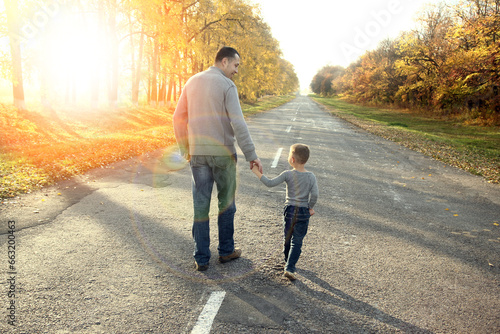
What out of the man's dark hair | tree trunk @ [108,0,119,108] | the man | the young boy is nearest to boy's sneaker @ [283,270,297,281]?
the young boy

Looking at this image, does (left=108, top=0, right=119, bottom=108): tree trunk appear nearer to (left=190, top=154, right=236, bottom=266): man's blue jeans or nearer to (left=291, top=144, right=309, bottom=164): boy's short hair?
(left=190, top=154, right=236, bottom=266): man's blue jeans

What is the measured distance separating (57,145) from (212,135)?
922 centimetres

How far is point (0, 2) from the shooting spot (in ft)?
45.9

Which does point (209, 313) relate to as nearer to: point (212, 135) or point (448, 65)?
point (212, 135)

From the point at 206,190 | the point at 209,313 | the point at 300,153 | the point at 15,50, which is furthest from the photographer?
the point at 15,50

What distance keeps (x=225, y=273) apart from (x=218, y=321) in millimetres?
784

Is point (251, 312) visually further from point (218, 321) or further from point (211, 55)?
point (211, 55)

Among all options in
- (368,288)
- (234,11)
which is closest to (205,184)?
(368,288)

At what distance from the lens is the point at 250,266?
3510 mm

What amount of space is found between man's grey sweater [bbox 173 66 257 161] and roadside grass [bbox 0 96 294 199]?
431 cm

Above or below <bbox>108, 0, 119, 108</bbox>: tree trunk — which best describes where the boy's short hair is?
below

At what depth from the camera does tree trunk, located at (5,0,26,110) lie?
13.7m

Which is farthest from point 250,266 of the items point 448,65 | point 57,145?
point 448,65

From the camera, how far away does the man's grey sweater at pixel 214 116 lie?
3.30m
